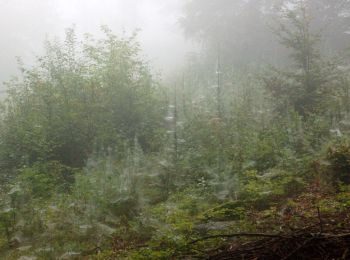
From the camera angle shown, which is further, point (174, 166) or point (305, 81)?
point (305, 81)

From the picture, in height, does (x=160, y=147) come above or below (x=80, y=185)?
above

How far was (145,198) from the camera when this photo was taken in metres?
7.71

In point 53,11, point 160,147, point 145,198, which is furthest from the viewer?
point 53,11

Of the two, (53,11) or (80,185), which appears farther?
(53,11)

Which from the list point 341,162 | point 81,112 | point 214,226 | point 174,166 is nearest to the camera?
point 214,226

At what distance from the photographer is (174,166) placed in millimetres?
8609

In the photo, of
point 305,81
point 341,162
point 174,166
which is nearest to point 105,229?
point 174,166

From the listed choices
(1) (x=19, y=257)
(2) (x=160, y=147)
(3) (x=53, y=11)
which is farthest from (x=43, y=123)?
(3) (x=53, y=11)

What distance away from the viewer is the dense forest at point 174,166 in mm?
5281

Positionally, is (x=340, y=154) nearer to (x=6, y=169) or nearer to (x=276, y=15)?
(x=6, y=169)

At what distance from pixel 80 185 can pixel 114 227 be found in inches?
59.0

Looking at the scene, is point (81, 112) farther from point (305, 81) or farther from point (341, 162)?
point (341, 162)

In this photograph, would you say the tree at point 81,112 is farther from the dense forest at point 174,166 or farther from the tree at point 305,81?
the tree at point 305,81

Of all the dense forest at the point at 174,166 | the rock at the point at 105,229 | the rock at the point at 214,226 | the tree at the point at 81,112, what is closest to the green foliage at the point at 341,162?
the dense forest at the point at 174,166
